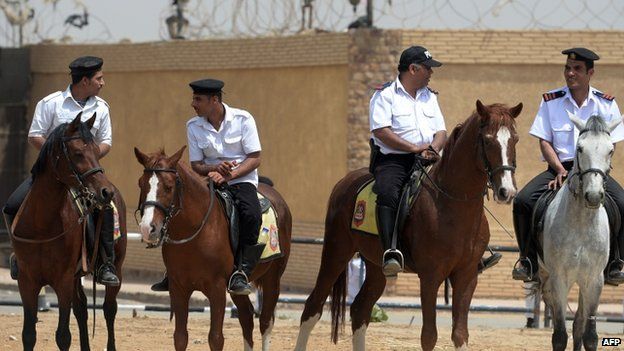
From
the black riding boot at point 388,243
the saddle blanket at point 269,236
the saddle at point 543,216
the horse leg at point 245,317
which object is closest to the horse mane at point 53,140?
the saddle blanket at point 269,236

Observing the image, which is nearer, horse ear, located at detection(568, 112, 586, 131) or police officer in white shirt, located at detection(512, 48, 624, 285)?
horse ear, located at detection(568, 112, 586, 131)

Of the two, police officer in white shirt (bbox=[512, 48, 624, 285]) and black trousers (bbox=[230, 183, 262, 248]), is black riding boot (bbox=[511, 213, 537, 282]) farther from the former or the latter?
black trousers (bbox=[230, 183, 262, 248])

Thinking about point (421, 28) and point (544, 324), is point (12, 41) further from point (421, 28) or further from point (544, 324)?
point (544, 324)

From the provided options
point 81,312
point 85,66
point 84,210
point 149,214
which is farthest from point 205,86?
point 81,312

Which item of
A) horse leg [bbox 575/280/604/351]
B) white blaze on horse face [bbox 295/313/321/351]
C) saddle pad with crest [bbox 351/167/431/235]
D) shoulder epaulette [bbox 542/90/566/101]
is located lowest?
white blaze on horse face [bbox 295/313/321/351]

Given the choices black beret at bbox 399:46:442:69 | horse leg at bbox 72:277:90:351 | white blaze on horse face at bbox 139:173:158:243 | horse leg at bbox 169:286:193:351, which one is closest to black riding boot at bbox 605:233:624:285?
black beret at bbox 399:46:442:69

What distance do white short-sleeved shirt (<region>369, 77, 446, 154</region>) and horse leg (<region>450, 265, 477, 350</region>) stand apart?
125cm

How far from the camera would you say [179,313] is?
11414 millimetres

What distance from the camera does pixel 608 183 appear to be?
12266mm

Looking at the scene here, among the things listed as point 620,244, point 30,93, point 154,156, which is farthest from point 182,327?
point 30,93

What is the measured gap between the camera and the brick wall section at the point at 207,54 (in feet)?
76.6

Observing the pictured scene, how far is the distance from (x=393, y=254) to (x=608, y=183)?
2097 mm

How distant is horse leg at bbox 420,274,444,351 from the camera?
37.4 ft

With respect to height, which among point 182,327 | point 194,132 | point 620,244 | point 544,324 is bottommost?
point 544,324
